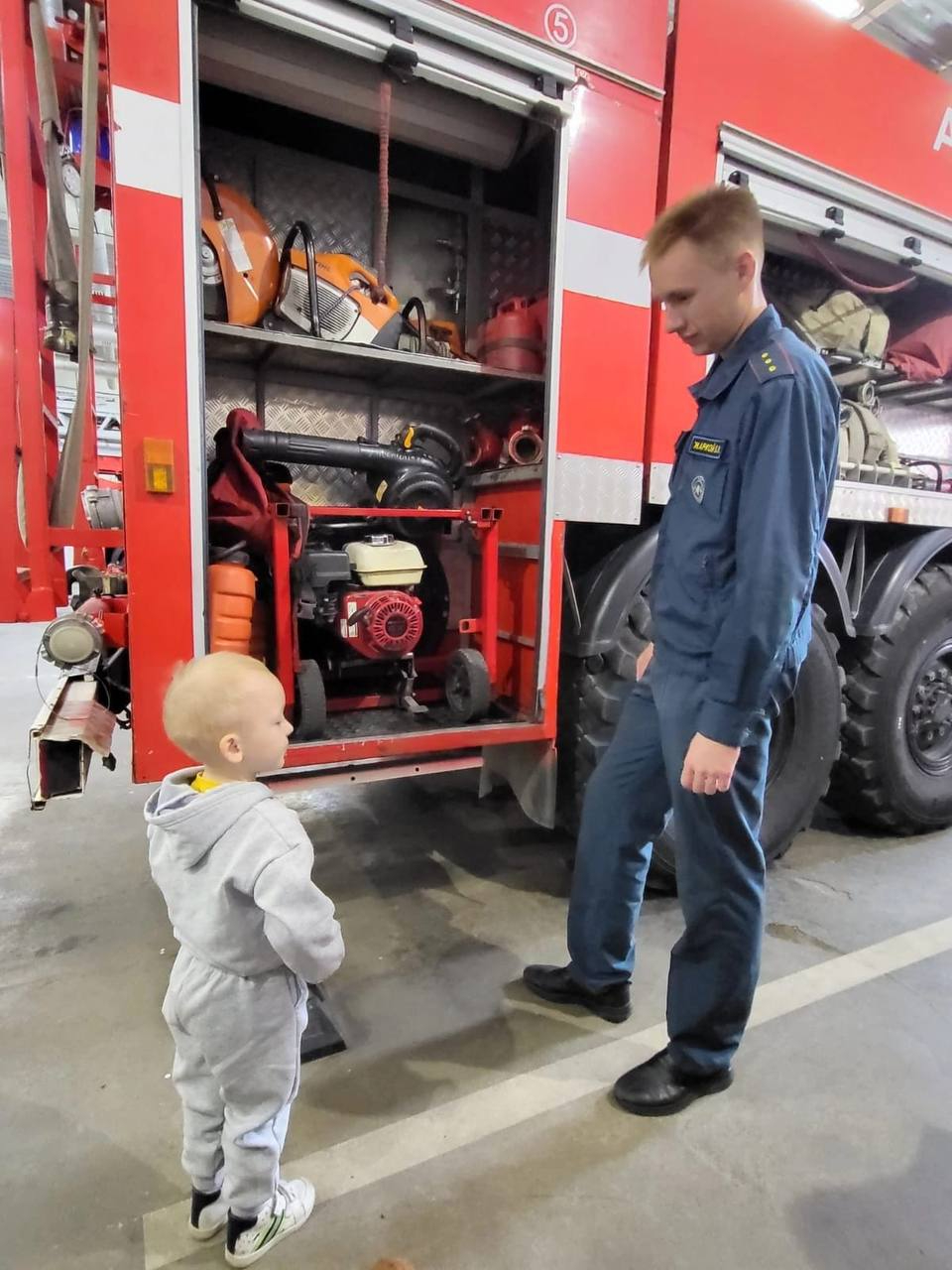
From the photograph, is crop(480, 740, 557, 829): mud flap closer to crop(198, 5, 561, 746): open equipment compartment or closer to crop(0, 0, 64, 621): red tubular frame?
crop(198, 5, 561, 746): open equipment compartment

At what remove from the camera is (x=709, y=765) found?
4.54ft

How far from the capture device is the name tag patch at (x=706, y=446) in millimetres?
1463

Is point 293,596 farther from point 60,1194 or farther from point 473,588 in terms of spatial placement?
point 60,1194

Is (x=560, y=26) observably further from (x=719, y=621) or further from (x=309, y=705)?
(x=309, y=705)

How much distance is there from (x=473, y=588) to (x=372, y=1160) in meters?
2.10

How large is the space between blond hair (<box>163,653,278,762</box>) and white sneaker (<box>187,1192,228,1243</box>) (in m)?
0.88

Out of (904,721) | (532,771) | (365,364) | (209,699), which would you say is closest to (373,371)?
(365,364)

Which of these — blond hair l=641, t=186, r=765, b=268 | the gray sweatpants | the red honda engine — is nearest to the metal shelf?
the red honda engine

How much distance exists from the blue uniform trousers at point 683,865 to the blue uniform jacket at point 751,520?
11cm

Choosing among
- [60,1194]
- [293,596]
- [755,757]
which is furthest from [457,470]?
[60,1194]

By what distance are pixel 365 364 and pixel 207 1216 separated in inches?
99.4

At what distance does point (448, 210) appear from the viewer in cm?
304

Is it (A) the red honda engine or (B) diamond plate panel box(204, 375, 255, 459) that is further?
(B) diamond plate panel box(204, 375, 255, 459)

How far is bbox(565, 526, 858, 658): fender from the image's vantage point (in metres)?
2.39
